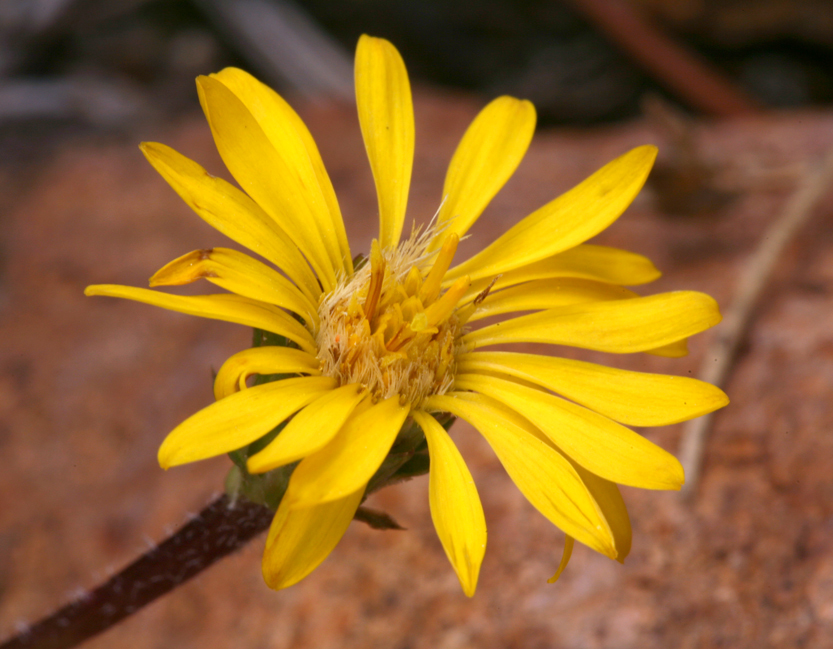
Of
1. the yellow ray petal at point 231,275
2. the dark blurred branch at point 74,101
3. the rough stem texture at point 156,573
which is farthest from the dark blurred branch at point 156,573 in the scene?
the dark blurred branch at point 74,101

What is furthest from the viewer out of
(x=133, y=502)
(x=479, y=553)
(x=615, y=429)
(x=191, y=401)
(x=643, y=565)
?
(x=191, y=401)

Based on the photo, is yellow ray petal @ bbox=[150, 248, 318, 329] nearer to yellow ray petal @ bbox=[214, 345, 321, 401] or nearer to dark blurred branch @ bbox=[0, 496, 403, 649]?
yellow ray petal @ bbox=[214, 345, 321, 401]

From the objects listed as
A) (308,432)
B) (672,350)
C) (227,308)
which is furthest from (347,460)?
(672,350)

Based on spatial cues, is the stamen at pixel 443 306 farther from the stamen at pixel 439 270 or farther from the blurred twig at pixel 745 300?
the blurred twig at pixel 745 300

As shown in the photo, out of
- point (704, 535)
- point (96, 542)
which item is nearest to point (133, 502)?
point (96, 542)

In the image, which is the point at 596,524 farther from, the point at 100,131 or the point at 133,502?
the point at 100,131
